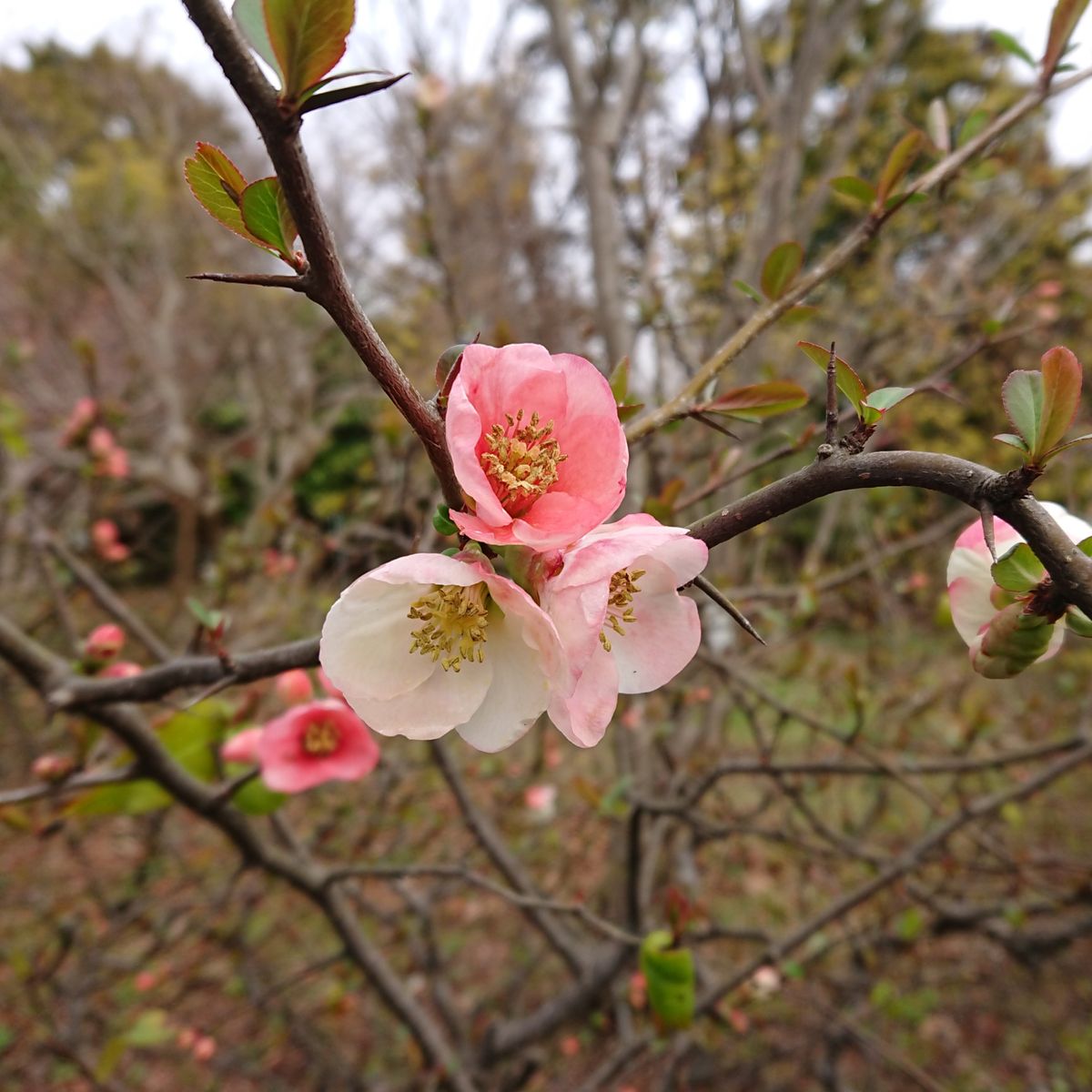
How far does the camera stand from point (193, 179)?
43 cm

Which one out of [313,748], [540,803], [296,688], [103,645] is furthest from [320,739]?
Result: [540,803]

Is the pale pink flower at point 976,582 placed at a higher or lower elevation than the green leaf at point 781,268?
lower

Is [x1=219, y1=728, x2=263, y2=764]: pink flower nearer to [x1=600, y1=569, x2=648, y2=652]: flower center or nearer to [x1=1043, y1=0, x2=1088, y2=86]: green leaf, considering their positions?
[x1=600, y1=569, x2=648, y2=652]: flower center

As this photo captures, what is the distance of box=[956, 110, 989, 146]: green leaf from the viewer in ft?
3.23

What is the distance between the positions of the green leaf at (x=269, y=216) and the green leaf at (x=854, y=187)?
723 millimetres

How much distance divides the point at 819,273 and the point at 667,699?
6.21ft

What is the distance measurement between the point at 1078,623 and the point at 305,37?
0.52m

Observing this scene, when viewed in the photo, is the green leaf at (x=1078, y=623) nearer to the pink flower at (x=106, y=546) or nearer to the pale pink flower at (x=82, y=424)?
the pale pink flower at (x=82, y=424)

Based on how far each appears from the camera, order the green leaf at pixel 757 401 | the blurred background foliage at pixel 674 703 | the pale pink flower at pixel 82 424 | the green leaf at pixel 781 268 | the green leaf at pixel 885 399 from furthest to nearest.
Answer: the pale pink flower at pixel 82 424
the blurred background foliage at pixel 674 703
the green leaf at pixel 781 268
the green leaf at pixel 757 401
the green leaf at pixel 885 399

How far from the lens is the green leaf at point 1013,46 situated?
38.6 inches

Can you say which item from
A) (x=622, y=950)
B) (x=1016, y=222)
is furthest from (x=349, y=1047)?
(x=1016, y=222)

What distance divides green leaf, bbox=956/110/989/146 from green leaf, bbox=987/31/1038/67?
2.8 inches

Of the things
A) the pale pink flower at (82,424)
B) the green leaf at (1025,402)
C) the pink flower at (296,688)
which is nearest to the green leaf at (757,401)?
the green leaf at (1025,402)

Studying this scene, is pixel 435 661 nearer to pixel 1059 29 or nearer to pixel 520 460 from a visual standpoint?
pixel 520 460
